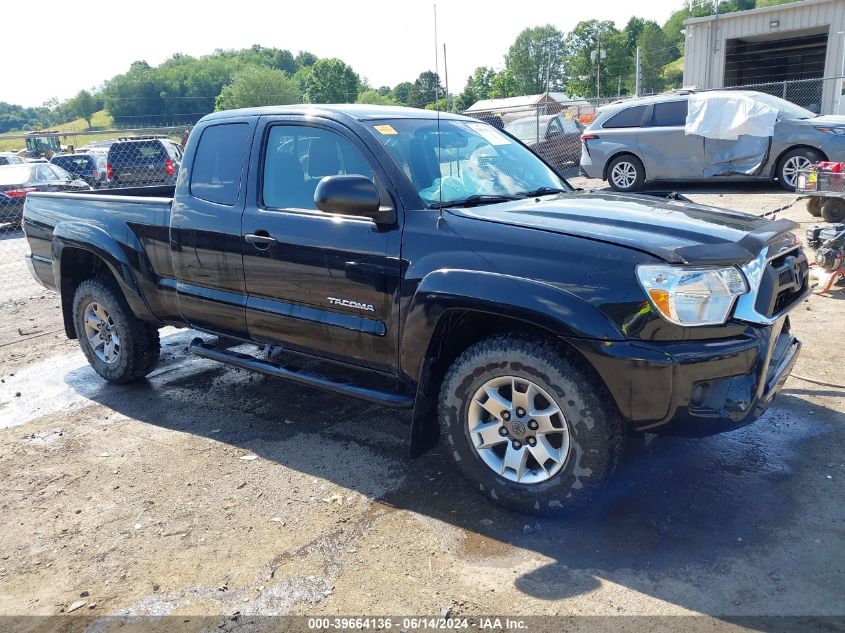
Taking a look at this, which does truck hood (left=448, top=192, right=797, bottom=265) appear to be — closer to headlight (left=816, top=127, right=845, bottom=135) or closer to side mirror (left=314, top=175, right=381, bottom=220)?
side mirror (left=314, top=175, right=381, bottom=220)

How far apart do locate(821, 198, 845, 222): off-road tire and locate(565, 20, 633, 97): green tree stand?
73149mm

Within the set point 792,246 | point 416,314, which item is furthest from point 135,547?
point 792,246

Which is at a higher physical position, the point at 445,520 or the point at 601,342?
the point at 601,342

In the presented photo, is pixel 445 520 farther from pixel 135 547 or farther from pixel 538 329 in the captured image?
pixel 135 547

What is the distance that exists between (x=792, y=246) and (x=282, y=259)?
8.85ft

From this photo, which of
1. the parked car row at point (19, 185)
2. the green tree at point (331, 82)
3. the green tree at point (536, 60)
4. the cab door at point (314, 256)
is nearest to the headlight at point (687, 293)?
the cab door at point (314, 256)

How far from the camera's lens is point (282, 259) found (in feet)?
13.2

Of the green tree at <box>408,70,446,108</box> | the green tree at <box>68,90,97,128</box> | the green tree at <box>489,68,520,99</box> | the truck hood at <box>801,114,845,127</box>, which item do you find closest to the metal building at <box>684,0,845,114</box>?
the truck hood at <box>801,114,845,127</box>

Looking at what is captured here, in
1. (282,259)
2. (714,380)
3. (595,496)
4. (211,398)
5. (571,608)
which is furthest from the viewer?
(211,398)

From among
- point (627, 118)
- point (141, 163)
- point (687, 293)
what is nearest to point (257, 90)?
point (141, 163)

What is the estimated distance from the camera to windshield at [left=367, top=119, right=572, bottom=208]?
3787mm

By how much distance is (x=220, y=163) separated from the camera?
452cm

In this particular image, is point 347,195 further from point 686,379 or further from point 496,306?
point 686,379

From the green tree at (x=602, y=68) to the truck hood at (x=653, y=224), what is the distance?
7906cm
